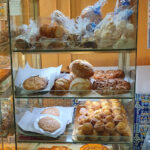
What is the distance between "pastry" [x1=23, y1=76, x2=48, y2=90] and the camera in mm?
1520

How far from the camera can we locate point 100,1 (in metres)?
1.50

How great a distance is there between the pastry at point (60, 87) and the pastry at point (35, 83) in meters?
0.06

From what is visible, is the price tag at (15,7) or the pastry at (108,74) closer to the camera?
the price tag at (15,7)

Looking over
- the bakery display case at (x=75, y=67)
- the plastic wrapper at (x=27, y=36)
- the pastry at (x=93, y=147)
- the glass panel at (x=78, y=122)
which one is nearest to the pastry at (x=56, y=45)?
the bakery display case at (x=75, y=67)

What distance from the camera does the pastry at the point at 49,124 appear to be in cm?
160

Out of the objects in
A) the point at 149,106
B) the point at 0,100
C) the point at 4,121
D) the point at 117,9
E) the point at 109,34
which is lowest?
the point at 149,106

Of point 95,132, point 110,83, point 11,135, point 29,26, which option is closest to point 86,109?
point 95,132

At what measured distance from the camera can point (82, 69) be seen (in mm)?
1556

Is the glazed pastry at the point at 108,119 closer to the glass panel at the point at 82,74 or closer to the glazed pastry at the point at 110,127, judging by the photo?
the glazed pastry at the point at 110,127

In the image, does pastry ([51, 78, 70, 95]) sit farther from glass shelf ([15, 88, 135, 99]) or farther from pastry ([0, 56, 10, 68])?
pastry ([0, 56, 10, 68])

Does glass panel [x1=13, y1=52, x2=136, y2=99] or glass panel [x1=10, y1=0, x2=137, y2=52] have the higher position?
glass panel [x1=10, y1=0, x2=137, y2=52]

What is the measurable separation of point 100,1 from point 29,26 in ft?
1.49

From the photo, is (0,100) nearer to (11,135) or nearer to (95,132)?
(11,135)

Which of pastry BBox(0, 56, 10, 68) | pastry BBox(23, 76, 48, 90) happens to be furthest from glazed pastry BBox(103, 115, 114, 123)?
pastry BBox(0, 56, 10, 68)
